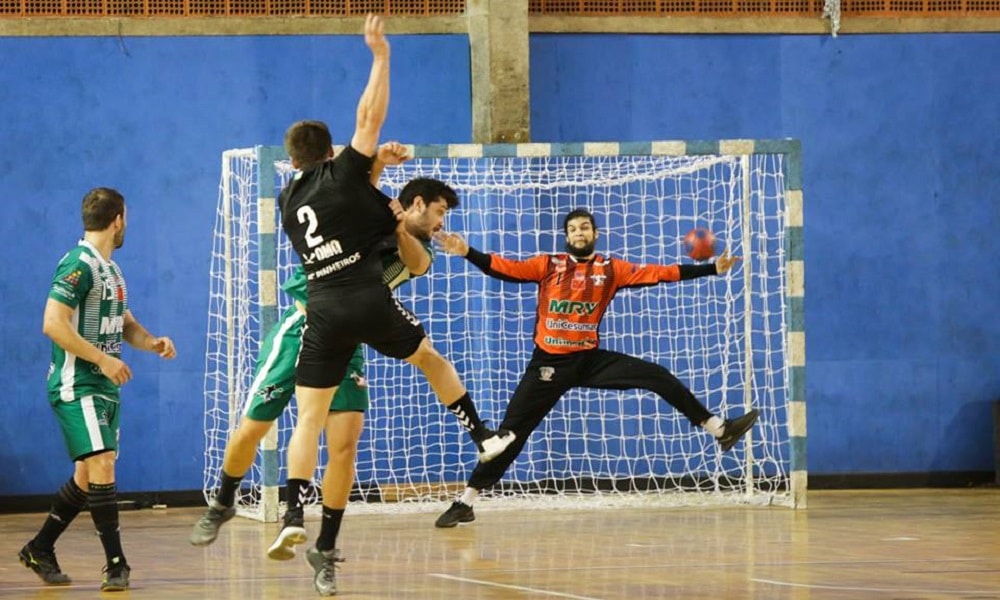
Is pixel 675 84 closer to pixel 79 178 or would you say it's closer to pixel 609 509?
pixel 609 509

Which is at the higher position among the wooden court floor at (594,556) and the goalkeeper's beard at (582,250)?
the goalkeeper's beard at (582,250)

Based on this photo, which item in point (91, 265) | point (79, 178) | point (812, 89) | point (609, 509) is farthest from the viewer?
point (812, 89)

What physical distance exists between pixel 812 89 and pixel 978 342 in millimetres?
2521

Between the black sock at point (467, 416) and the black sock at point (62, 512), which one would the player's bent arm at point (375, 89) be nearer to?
the black sock at point (467, 416)

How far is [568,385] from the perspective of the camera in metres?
10.8

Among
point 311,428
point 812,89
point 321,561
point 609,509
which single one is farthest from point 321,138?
point 812,89

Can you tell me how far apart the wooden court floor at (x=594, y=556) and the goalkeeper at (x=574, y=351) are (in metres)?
0.54

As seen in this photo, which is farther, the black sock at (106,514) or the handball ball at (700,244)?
the handball ball at (700,244)

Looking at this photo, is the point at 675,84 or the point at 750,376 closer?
the point at 750,376

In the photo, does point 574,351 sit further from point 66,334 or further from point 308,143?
point 66,334

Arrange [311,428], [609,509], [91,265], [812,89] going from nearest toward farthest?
[311,428] < [91,265] < [609,509] < [812,89]

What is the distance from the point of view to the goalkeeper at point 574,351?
418 inches

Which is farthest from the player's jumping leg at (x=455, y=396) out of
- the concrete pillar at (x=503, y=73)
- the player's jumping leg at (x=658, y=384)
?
the concrete pillar at (x=503, y=73)

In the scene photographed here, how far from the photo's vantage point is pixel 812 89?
13.7 meters
